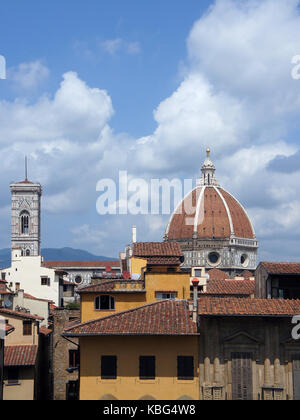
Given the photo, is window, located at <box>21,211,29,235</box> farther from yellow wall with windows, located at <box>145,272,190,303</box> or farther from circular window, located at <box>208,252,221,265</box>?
yellow wall with windows, located at <box>145,272,190,303</box>

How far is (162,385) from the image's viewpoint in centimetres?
2953

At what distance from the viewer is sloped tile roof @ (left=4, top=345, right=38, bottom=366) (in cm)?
4078

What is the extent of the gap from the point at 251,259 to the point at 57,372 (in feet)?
487

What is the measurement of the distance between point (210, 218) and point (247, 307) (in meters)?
159

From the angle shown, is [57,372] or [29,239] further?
[29,239]

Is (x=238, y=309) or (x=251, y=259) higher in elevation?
(x=251, y=259)

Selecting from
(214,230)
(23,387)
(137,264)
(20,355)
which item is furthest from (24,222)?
(23,387)

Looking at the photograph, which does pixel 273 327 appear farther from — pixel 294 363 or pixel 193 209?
pixel 193 209

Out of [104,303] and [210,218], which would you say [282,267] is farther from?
[210,218]

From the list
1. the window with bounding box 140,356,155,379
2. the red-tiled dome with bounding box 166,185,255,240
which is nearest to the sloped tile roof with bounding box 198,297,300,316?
the window with bounding box 140,356,155,379

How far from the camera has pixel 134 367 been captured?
29.6 metres

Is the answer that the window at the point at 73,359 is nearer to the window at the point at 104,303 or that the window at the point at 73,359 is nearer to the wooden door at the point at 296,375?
the window at the point at 104,303
